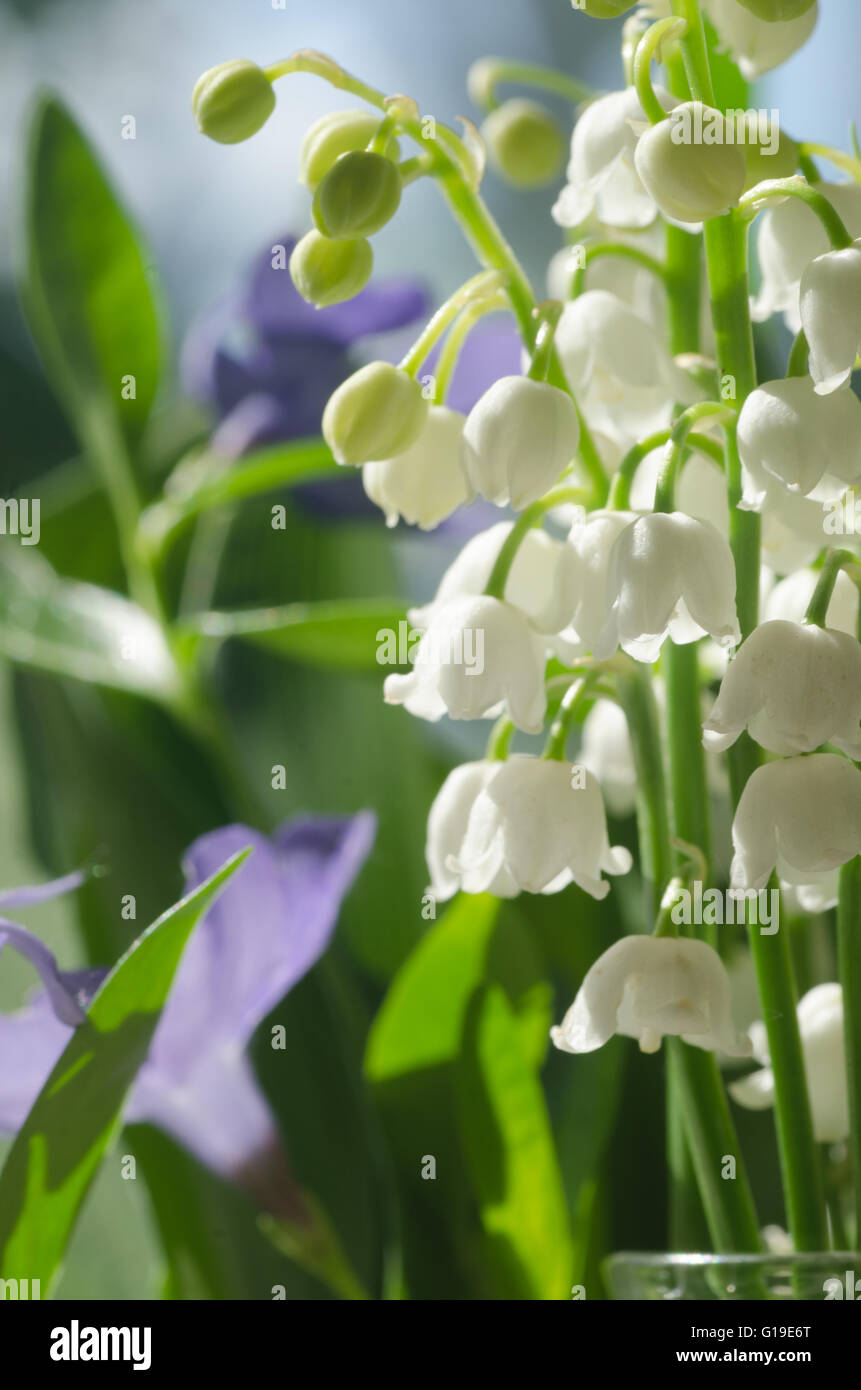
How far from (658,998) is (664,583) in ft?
0.25

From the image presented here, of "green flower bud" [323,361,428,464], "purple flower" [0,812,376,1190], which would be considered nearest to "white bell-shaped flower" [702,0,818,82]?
"green flower bud" [323,361,428,464]

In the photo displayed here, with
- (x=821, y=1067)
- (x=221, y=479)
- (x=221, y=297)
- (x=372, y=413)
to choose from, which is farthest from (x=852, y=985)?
(x=221, y=297)

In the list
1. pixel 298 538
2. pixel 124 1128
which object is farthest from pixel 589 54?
pixel 124 1128

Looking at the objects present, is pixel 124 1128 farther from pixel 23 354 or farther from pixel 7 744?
pixel 23 354

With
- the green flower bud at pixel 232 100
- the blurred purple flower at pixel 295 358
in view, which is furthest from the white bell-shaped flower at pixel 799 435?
the blurred purple flower at pixel 295 358

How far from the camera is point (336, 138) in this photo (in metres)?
0.27

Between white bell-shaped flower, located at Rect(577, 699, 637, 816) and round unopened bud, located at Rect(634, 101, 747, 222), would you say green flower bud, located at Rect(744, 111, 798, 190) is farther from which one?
white bell-shaped flower, located at Rect(577, 699, 637, 816)

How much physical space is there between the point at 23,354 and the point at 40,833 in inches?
13.8

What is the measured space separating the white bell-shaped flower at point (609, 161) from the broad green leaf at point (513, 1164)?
0.64ft

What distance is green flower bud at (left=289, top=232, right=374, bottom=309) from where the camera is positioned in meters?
0.26

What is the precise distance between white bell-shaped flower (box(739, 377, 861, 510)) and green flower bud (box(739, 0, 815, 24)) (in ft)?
0.21

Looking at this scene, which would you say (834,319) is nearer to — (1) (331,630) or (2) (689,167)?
(2) (689,167)
